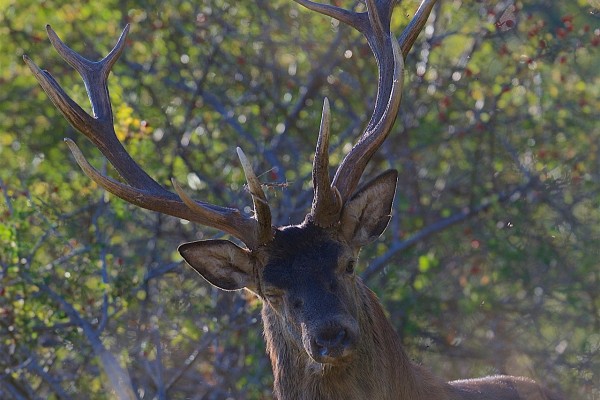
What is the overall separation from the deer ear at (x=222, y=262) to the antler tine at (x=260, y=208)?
211 millimetres

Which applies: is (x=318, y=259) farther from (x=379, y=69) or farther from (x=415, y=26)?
(x=415, y=26)

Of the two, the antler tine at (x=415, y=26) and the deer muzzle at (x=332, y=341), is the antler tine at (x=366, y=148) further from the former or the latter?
the deer muzzle at (x=332, y=341)

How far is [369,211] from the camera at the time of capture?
6523mm

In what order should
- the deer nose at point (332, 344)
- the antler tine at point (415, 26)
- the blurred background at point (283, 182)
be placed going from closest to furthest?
1. the deer nose at point (332, 344)
2. the antler tine at point (415, 26)
3. the blurred background at point (283, 182)

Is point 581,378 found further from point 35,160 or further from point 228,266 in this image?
point 35,160

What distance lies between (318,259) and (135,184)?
1.21m

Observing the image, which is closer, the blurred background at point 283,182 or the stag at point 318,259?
the stag at point 318,259

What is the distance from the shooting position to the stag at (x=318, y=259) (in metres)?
5.94

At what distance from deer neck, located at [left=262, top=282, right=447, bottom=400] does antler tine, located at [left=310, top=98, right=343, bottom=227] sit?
45 cm

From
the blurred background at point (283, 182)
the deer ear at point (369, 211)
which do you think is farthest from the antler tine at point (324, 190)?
the blurred background at point (283, 182)

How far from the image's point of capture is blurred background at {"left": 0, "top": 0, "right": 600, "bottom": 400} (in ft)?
28.6

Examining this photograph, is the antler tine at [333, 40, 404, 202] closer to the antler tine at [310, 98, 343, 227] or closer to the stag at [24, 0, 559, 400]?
the stag at [24, 0, 559, 400]

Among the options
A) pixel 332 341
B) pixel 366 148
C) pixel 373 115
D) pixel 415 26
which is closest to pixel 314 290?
pixel 332 341

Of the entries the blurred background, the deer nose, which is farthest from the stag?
the blurred background
